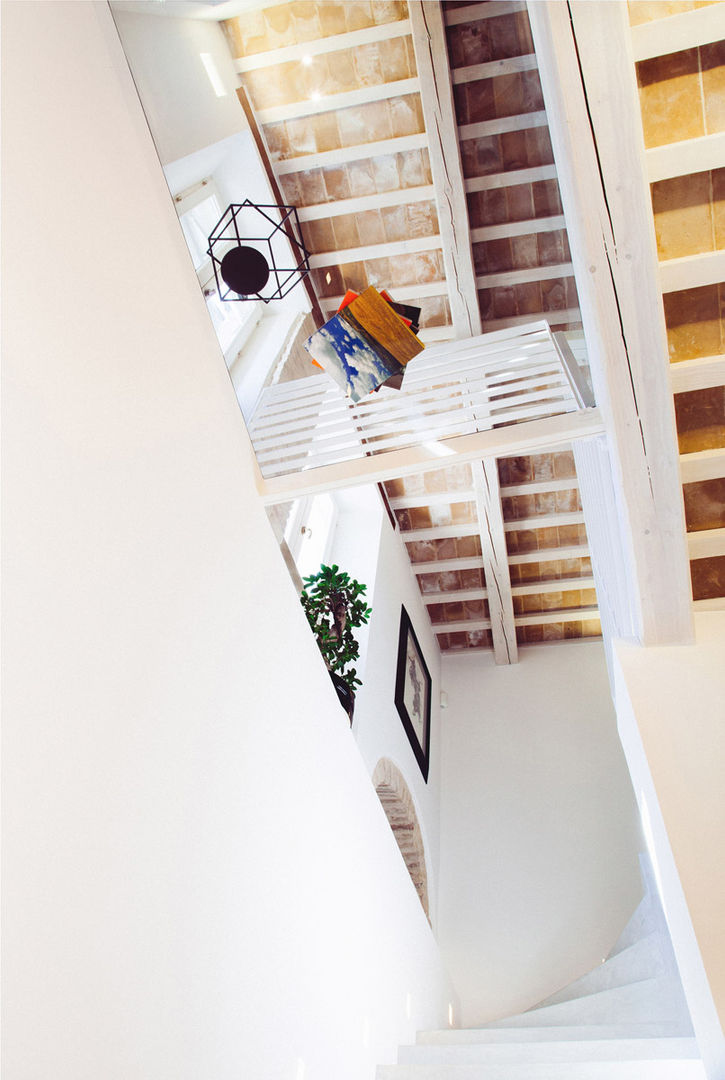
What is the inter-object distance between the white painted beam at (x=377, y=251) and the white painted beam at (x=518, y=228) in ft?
0.64

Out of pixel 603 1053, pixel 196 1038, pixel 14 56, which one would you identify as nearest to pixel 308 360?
pixel 14 56

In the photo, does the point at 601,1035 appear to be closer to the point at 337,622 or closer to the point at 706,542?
the point at 337,622

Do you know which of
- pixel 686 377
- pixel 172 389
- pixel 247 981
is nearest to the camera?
pixel 247 981

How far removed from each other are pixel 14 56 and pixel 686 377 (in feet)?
5.08

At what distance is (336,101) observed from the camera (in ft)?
10.7

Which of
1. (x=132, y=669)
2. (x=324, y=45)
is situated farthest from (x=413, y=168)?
(x=132, y=669)

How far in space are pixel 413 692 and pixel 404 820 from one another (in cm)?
96

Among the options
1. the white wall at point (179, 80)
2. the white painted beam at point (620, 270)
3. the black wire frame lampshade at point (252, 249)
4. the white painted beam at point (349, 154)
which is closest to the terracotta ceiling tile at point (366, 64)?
the white painted beam at point (349, 154)

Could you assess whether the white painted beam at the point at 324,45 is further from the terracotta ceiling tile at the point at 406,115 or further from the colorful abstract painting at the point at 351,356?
the colorful abstract painting at the point at 351,356

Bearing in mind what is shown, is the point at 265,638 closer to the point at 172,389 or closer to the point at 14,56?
the point at 172,389

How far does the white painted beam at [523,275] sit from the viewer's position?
82.5 inches

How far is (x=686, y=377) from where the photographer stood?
6.07 ft

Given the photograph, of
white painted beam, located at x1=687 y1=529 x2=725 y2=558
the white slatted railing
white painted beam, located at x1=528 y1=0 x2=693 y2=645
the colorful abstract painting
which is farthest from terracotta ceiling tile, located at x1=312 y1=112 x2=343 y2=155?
white painted beam, located at x1=687 y1=529 x2=725 y2=558

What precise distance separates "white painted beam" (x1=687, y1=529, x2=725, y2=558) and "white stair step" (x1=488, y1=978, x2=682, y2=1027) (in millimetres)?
1828
